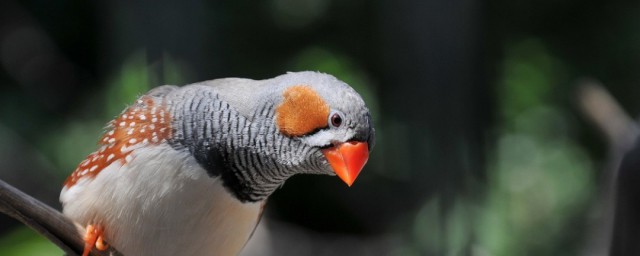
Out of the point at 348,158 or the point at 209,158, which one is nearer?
the point at 348,158

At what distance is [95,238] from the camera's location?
5.38 ft

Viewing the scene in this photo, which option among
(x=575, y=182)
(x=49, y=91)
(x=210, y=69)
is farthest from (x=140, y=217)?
(x=575, y=182)

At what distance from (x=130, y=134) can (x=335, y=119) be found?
0.41 m

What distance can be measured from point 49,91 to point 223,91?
5.72 ft

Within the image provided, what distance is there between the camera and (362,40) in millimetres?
2979

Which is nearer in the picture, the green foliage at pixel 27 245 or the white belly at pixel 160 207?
the white belly at pixel 160 207

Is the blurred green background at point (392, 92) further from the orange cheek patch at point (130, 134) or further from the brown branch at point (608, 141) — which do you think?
the orange cheek patch at point (130, 134)

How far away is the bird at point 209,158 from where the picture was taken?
57.7 inches

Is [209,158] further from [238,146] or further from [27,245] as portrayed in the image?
[27,245]

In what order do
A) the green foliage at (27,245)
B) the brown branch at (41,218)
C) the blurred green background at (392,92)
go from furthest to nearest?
1. the green foliage at (27,245)
2. the blurred green background at (392,92)
3. the brown branch at (41,218)

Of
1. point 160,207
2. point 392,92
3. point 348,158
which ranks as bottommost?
point 160,207

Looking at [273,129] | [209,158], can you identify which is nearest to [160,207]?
[209,158]

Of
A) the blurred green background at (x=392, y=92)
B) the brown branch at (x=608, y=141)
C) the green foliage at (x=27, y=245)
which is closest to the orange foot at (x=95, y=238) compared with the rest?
the blurred green background at (x=392, y=92)

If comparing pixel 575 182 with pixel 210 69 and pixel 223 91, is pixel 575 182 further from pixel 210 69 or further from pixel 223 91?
pixel 223 91
